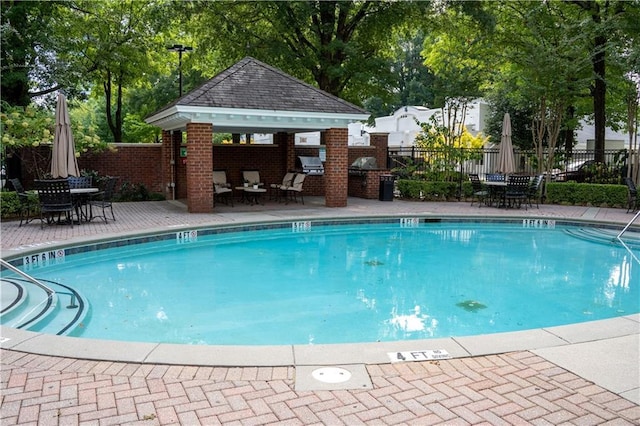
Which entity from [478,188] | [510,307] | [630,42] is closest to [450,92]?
[478,188]

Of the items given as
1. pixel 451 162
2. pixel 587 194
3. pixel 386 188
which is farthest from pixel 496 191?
pixel 386 188

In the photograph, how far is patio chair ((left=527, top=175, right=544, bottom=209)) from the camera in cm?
1568

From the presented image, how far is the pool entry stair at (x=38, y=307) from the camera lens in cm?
559

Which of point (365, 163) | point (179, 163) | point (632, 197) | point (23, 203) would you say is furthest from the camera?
point (365, 163)

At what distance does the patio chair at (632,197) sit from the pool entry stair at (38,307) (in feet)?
45.9

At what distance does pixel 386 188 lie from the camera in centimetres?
1697

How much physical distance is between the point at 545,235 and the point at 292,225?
6.07 metres

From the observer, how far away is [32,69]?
52.0 ft

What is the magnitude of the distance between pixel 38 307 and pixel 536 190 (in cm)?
1441

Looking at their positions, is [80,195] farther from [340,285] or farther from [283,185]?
[340,285]

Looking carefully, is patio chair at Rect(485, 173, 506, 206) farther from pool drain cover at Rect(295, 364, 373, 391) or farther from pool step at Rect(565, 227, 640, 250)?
pool drain cover at Rect(295, 364, 373, 391)

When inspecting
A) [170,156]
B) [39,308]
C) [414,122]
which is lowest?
[39,308]

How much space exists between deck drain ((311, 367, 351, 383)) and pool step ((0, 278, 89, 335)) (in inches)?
133

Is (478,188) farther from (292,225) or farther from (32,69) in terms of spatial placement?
(32,69)
